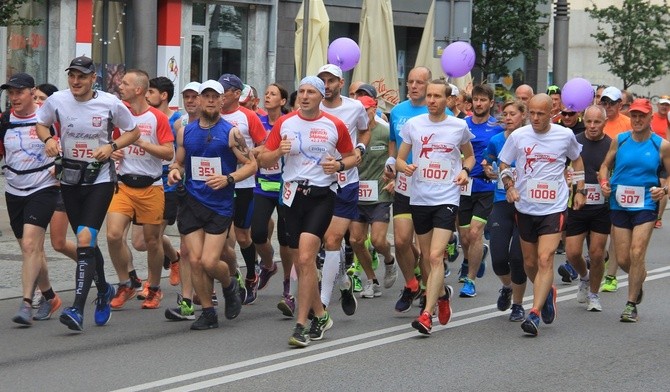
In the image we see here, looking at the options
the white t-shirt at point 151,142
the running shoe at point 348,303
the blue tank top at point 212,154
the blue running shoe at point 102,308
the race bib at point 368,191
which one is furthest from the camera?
the race bib at point 368,191

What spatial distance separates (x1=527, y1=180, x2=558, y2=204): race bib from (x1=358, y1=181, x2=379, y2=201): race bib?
2188mm

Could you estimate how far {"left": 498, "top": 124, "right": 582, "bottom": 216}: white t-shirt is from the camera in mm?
10805

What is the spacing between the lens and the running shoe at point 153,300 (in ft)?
38.4

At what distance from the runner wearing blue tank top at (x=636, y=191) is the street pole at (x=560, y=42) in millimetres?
15194

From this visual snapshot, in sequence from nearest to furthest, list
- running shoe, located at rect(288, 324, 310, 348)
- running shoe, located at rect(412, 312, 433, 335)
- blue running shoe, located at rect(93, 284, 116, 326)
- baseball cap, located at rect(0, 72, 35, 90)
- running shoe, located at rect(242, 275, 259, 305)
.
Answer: running shoe, located at rect(288, 324, 310, 348), running shoe, located at rect(412, 312, 433, 335), blue running shoe, located at rect(93, 284, 116, 326), baseball cap, located at rect(0, 72, 35, 90), running shoe, located at rect(242, 275, 259, 305)

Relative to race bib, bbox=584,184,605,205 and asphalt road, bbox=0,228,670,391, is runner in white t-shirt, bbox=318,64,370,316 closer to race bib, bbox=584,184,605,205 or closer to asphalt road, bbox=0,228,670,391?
asphalt road, bbox=0,228,670,391

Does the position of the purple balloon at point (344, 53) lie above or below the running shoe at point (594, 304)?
above

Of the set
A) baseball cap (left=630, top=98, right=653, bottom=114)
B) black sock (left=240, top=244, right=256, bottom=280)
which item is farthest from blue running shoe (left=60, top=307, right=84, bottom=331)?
baseball cap (left=630, top=98, right=653, bottom=114)

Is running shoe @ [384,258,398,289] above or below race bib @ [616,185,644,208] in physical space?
below

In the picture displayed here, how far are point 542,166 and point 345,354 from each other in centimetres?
232

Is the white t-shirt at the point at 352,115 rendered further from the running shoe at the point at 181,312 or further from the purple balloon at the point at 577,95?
the purple balloon at the point at 577,95

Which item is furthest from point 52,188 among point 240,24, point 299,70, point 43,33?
point 240,24

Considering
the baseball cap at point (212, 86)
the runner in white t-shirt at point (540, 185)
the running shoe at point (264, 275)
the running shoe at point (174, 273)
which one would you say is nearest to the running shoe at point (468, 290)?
the running shoe at point (264, 275)

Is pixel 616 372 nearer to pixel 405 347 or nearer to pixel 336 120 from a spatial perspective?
pixel 405 347
